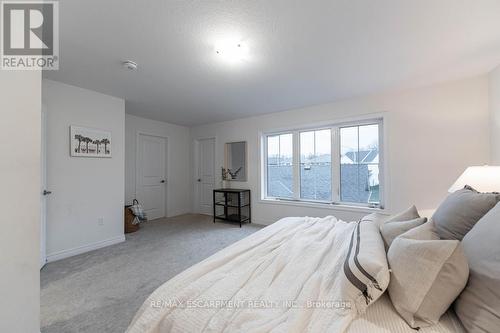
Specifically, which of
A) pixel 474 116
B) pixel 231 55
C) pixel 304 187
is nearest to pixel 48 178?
pixel 231 55

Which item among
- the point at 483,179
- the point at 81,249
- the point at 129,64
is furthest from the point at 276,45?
the point at 81,249

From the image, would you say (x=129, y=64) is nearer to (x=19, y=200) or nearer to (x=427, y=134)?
(x=19, y=200)

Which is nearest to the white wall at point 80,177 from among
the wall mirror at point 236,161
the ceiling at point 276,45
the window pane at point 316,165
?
the ceiling at point 276,45

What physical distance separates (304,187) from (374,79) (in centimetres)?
216

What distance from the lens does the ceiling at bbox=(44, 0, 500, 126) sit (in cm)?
150

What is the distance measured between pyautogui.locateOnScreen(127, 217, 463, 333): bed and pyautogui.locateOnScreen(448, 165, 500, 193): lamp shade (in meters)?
1.49

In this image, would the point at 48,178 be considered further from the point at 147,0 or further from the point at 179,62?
the point at 147,0

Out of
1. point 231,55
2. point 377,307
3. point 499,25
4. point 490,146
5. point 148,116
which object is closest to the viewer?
point 377,307

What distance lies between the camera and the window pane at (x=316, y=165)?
12.5ft

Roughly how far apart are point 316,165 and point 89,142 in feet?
12.5

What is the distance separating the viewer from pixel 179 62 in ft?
7.27

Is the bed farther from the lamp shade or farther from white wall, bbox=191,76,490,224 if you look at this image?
white wall, bbox=191,76,490,224

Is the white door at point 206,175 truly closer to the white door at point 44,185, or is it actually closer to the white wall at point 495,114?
the white door at point 44,185

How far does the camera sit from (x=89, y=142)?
3.04m
